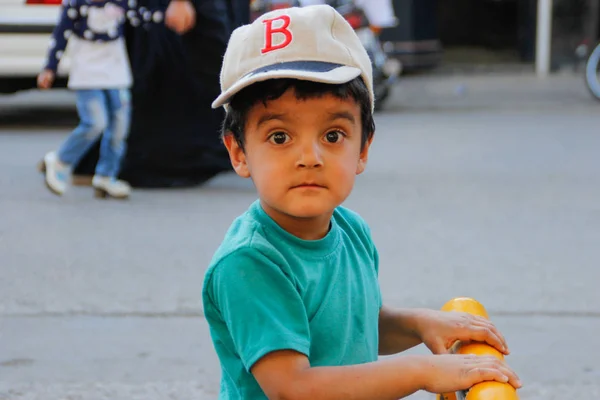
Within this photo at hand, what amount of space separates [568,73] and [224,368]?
14535 mm

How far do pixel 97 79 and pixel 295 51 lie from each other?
179 inches

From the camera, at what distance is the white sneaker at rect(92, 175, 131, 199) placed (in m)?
6.50

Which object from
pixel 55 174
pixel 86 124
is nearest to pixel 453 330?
pixel 86 124

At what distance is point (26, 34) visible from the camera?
902 centimetres

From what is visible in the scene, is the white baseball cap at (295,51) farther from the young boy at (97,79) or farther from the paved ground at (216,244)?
the young boy at (97,79)

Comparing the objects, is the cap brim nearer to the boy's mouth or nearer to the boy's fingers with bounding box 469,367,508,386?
the boy's mouth

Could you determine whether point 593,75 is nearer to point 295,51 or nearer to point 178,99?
point 178,99

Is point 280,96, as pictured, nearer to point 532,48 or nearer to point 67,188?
point 67,188

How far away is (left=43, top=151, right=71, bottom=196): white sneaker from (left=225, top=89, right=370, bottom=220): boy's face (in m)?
4.74

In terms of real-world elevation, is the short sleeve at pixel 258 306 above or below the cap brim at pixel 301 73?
below

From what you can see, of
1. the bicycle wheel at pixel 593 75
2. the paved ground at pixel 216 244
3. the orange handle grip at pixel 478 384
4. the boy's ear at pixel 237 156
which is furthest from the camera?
the bicycle wheel at pixel 593 75

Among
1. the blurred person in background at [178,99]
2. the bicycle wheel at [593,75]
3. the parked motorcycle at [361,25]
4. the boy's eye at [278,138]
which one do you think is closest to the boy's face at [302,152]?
the boy's eye at [278,138]

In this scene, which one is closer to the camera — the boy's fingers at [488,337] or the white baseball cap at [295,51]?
the white baseball cap at [295,51]

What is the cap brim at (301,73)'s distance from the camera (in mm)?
1834
